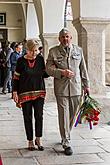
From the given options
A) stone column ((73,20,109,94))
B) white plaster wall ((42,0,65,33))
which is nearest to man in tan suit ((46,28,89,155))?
stone column ((73,20,109,94))

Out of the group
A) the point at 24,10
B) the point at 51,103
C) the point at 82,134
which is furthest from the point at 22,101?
the point at 24,10

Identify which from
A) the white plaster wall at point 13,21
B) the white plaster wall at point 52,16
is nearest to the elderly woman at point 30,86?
the white plaster wall at point 52,16

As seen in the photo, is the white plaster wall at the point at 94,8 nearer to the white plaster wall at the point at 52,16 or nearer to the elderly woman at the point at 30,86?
the elderly woman at the point at 30,86

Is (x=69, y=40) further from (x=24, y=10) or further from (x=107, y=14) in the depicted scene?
(x=24, y=10)

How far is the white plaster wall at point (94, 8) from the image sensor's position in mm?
6969

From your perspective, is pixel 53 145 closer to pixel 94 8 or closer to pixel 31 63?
pixel 31 63

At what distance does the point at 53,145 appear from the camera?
17.5 feet

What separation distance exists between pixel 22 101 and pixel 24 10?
12.2m

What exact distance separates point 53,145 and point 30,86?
850 millimetres

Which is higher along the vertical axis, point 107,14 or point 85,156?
point 107,14

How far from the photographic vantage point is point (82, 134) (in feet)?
20.0

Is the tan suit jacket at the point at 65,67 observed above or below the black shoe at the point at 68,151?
above

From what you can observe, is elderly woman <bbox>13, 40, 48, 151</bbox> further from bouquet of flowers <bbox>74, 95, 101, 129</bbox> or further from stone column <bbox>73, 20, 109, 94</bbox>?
stone column <bbox>73, 20, 109, 94</bbox>

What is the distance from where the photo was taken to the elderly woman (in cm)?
502
